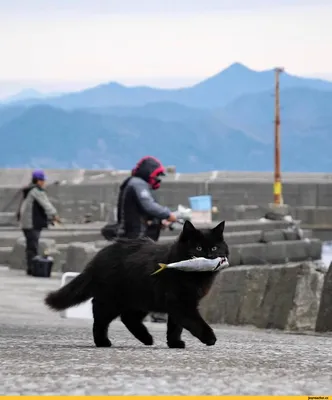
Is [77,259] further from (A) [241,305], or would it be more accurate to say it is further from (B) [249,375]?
(B) [249,375]

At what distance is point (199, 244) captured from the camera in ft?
26.2

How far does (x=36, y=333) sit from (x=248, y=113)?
483ft

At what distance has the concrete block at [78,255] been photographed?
20359 millimetres

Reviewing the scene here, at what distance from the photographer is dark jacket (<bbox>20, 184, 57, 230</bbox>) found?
19797 mm

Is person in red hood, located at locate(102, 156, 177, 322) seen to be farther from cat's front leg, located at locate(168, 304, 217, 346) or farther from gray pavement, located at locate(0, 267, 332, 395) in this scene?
cat's front leg, located at locate(168, 304, 217, 346)

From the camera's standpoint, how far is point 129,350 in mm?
7930

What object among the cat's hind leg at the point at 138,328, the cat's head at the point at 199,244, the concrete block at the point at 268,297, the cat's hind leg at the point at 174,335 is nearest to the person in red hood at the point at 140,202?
the concrete block at the point at 268,297

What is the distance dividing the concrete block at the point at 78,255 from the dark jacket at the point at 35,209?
741mm

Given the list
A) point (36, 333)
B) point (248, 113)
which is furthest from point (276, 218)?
point (248, 113)

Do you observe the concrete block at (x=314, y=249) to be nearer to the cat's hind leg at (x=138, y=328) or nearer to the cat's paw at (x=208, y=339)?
the cat's hind leg at (x=138, y=328)

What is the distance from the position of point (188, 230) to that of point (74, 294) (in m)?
1.22

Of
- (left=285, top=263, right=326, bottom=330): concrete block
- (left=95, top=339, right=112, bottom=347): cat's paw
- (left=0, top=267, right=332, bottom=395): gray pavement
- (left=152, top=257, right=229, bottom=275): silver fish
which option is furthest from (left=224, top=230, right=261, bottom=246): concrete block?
(left=152, top=257, right=229, bottom=275): silver fish

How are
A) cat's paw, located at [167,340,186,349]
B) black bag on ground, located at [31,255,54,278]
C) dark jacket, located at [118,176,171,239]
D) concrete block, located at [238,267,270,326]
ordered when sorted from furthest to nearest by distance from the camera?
black bag on ground, located at [31,255,54,278], concrete block, located at [238,267,270,326], dark jacket, located at [118,176,171,239], cat's paw, located at [167,340,186,349]

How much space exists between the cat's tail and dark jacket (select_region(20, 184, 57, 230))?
35.4 ft
